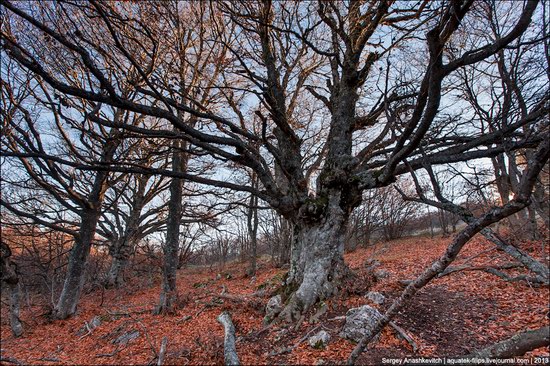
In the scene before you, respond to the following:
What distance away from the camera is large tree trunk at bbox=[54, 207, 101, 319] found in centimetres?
719

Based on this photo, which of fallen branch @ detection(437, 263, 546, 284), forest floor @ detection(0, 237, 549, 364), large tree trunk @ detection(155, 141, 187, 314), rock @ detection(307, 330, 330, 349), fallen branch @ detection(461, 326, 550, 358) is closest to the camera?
fallen branch @ detection(461, 326, 550, 358)

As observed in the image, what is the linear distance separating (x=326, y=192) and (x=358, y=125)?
1.90 m

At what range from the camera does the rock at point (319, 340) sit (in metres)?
3.55

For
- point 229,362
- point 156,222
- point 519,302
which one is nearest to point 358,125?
point 519,302

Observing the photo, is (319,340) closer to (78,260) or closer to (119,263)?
(78,260)

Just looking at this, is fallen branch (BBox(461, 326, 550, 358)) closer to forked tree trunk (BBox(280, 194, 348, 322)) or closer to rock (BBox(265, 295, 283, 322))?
forked tree trunk (BBox(280, 194, 348, 322))

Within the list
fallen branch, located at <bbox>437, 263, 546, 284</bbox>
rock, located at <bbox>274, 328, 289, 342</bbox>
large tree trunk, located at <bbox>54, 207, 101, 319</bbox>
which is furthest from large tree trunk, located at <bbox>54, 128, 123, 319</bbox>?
fallen branch, located at <bbox>437, 263, 546, 284</bbox>

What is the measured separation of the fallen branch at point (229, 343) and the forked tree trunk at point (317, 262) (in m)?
0.89

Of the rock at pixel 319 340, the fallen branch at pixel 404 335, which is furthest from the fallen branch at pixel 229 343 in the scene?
the fallen branch at pixel 404 335

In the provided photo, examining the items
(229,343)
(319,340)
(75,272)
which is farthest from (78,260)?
(319,340)

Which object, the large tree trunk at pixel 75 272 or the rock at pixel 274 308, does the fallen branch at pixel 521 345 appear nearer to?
the rock at pixel 274 308

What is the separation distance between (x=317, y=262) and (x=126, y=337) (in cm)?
406

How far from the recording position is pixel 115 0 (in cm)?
449

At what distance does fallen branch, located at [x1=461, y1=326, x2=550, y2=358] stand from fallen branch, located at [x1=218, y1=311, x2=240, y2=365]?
2.62 meters
